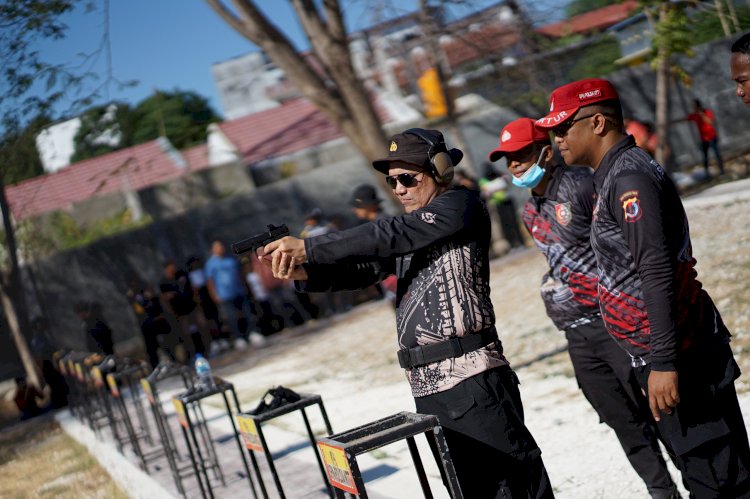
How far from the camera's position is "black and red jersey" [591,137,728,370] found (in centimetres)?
350

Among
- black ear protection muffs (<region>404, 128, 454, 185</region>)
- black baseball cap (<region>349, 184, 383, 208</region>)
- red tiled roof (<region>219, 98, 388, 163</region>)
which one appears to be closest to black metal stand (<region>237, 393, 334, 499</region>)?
black ear protection muffs (<region>404, 128, 454, 185</region>)

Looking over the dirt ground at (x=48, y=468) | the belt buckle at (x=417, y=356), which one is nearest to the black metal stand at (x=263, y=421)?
the belt buckle at (x=417, y=356)

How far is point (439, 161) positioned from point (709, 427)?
1423 mm

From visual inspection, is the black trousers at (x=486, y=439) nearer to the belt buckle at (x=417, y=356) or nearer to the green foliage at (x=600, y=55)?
the belt buckle at (x=417, y=356)

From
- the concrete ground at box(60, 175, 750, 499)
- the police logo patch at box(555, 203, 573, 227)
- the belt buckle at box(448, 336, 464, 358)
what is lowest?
the concrete ground at box(60, 175, 750, 499)

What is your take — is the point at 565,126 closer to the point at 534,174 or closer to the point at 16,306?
the point at 534,174

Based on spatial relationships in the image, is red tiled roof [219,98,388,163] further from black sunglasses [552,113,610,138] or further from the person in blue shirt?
black sunglasses [552,113,610,138]

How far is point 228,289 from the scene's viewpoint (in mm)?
17562

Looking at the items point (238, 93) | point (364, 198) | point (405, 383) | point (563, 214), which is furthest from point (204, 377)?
point (238, 93)

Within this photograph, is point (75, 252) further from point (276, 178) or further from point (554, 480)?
point (554, 480)

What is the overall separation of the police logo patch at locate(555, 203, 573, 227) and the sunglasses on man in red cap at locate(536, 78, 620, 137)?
3.05ft

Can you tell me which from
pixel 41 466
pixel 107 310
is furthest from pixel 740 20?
pixel 41 466

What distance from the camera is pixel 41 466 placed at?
11.5 m

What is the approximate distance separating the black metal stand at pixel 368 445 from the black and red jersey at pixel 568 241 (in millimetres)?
1584
